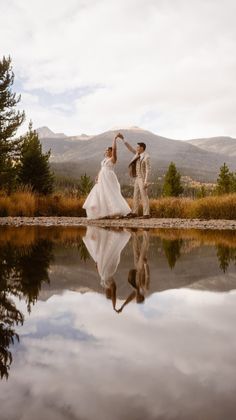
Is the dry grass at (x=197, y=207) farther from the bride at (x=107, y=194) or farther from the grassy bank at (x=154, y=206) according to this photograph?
the bride at (x=107, y=194)

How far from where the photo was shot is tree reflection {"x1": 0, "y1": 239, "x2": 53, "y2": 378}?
2502mm

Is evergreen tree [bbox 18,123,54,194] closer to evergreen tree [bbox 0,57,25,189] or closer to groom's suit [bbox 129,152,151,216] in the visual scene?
evergreen tree [bbox 0,57,25,189]

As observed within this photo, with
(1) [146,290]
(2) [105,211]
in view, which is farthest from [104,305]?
(2) [105,211]

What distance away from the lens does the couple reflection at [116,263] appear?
12.8 ft

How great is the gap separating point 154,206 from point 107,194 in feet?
13.4

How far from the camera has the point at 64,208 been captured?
2017 cm

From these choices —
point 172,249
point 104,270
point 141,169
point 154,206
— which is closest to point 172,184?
point 154,206

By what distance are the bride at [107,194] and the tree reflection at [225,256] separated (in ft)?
25.7

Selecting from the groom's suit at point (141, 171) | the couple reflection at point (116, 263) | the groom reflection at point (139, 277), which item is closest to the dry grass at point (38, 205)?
the groom's suit at point (141, 171)

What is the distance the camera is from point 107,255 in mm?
6637

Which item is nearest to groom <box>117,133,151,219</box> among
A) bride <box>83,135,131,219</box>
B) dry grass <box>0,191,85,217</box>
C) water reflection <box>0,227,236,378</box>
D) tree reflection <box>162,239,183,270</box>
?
bride <box>83,135,131,219</box>

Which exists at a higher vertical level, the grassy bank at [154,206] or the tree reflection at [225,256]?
the tree reflection at [225,256]

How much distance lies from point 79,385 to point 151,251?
17.5 feet

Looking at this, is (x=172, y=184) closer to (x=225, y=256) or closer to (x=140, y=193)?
(x=140, y=193)
